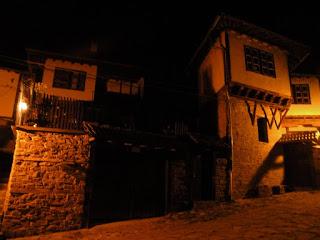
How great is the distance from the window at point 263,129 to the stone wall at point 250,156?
26cm

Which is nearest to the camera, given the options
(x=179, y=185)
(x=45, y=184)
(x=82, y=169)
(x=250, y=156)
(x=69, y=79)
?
(x=45, y=184)

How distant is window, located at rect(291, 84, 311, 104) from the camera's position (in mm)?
20312

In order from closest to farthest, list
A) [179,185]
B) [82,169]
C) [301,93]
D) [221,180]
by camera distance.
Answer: [82,169] < [179,185] < [221,180] < [301,93]

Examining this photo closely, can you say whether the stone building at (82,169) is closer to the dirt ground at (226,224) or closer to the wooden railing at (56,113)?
the wooden railing at (56,113)

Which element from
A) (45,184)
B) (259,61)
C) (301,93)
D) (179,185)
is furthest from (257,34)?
(45,184)

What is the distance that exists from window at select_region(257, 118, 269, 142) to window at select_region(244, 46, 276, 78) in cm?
338

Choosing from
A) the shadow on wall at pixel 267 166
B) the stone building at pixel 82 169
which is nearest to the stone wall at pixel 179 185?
the stone building at pixel 82 169

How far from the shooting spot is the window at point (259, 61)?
17.6 meters

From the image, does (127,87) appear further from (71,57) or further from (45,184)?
(45,184)

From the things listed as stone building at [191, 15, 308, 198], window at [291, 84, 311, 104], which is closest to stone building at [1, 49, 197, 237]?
stone building at [191, 15, 308, 198]

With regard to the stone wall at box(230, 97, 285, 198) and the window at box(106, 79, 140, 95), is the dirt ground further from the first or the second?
the window at box(106, 79, 140, 95)

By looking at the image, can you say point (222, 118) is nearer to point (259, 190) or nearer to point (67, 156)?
point (259, 190)

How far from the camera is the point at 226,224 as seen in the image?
10.4 metres

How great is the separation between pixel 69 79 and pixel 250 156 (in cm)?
1362
